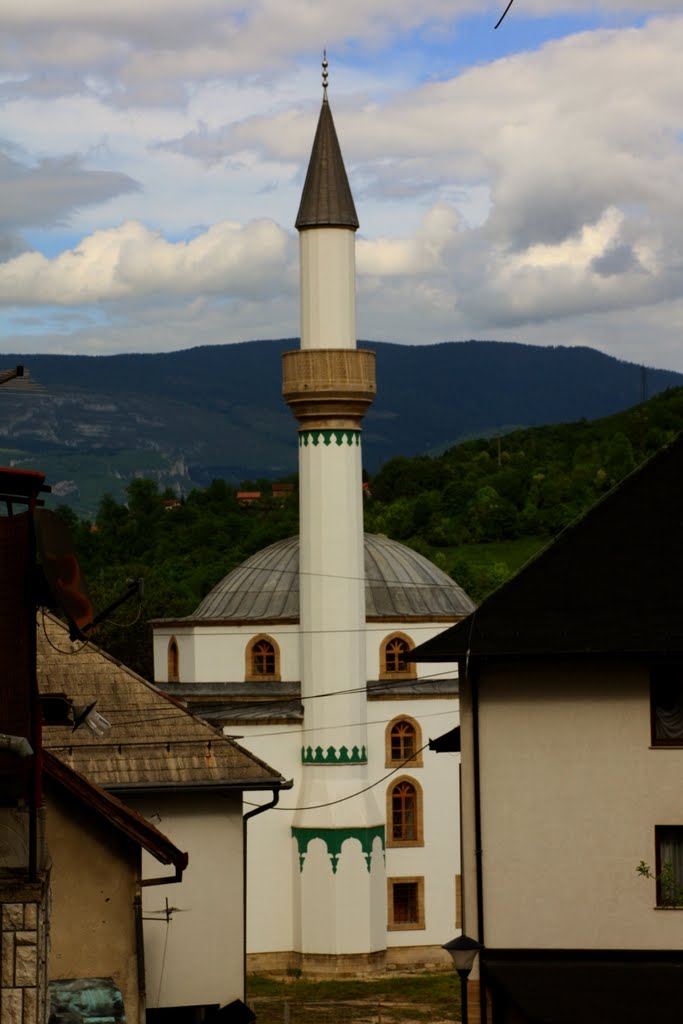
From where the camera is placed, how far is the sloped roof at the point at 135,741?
110 ft

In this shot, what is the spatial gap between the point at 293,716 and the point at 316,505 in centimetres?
542

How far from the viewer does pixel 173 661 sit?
6288cm

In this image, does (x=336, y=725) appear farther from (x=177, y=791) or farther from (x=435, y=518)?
(x=435, y=518)

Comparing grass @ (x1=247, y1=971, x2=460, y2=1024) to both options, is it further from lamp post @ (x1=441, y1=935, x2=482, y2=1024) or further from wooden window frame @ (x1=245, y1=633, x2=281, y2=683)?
lamp post @ (x1=441, y1=935, x2=482, y2=1024)

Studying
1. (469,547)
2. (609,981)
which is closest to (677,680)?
(609,981)

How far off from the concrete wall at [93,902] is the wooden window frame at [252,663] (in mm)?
32484

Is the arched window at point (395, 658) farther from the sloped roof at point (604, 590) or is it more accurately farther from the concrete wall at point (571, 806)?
the concrete wall at point (571, 806)

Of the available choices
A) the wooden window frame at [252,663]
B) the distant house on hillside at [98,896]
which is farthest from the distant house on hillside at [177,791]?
the wooden window frame at [252,663]

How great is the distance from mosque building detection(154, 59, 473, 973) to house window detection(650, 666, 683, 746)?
91.0 ft

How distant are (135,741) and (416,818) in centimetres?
2553

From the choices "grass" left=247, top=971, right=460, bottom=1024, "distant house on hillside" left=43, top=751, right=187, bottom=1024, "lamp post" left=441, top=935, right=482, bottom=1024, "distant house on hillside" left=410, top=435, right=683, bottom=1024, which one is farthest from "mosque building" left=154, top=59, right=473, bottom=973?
"lamp post" left=441, top=935, right=482, bottom=1024

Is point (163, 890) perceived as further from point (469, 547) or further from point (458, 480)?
point (458, 480)

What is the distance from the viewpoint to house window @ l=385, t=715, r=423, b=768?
58.8 metres

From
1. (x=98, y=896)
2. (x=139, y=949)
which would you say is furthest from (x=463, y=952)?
(x=98, y=896)
